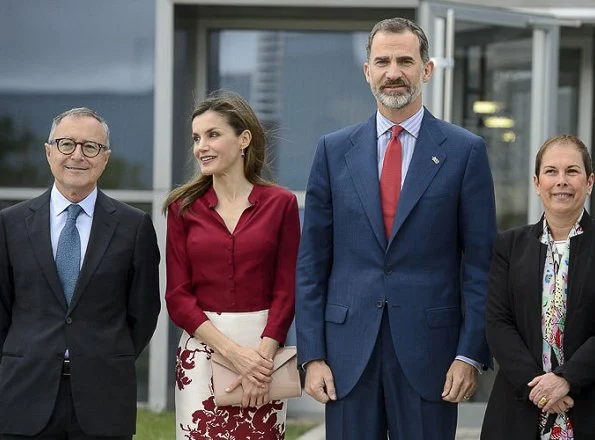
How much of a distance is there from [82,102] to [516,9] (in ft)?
9.90

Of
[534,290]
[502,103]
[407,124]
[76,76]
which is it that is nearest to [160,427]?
[76,76]

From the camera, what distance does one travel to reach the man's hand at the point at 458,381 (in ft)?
13.8

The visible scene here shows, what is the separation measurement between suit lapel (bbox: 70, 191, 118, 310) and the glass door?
3515 mm

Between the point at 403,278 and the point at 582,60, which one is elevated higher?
the point at 582,60

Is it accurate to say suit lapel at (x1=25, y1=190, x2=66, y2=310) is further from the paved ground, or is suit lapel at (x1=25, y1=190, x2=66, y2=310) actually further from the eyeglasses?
the paved ground

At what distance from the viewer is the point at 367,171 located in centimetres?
428

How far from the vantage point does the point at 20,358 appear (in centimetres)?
421

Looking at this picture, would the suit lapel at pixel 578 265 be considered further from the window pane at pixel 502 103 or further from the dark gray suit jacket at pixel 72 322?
the window pane at pixel 502 103

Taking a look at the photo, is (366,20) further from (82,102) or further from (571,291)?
(571,291)

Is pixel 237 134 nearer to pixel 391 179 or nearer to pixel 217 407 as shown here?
pixel 391 179

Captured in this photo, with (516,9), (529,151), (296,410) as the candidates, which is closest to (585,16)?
(516,9)

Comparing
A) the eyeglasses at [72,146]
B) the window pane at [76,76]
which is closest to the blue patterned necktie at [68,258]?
the eyeglasses at [72,146]

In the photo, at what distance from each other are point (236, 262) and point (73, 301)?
2.08 ft

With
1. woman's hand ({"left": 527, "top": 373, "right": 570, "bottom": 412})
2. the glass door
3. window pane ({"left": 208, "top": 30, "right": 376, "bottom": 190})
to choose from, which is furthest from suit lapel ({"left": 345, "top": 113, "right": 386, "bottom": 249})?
window pane ({"left": 208, "top": 30, "right": 376, "bottom": 190})
